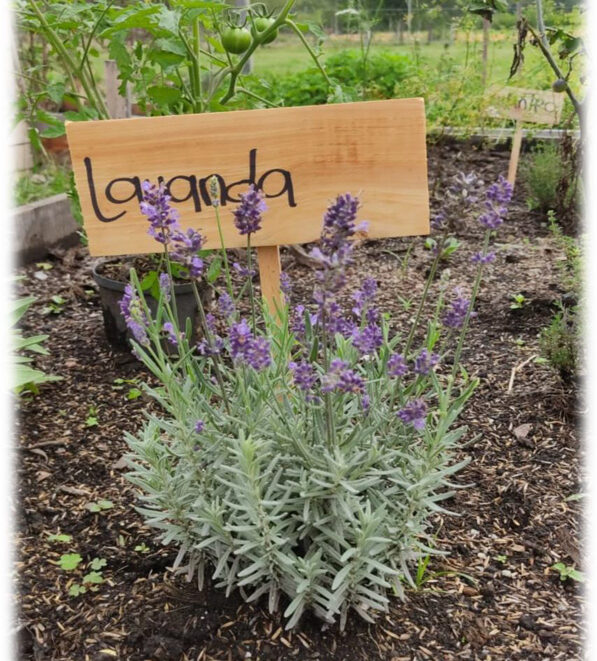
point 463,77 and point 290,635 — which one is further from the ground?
point 463,77

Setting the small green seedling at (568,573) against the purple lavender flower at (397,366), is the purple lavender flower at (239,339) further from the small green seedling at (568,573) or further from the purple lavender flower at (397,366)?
the small green seedling at (568,573)

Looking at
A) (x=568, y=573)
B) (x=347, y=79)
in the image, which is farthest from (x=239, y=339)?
(x=347, y=79)

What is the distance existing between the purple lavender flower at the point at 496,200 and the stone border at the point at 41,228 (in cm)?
319

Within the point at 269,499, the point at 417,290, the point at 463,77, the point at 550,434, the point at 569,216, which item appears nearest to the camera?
the point at 269,499

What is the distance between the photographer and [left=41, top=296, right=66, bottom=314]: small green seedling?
340 centimetres

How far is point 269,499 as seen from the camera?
5.00ft

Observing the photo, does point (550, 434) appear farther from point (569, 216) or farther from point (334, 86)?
point (569, 216)

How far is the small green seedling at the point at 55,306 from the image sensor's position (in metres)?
3.40

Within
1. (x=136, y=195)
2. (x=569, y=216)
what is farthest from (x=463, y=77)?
(x=136, y=195)

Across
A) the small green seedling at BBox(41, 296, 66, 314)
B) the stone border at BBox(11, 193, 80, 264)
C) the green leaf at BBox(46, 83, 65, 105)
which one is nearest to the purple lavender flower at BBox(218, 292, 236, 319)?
the green leaf at BBox(46, 83, 65, 105)

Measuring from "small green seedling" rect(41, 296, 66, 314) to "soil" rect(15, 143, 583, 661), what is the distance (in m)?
0.14

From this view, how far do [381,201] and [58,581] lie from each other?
1253mm

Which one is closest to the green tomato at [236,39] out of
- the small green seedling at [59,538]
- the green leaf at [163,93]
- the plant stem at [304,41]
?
the plant stem at [304,41]

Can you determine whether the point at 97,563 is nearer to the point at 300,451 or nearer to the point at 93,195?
the point at 300,451
